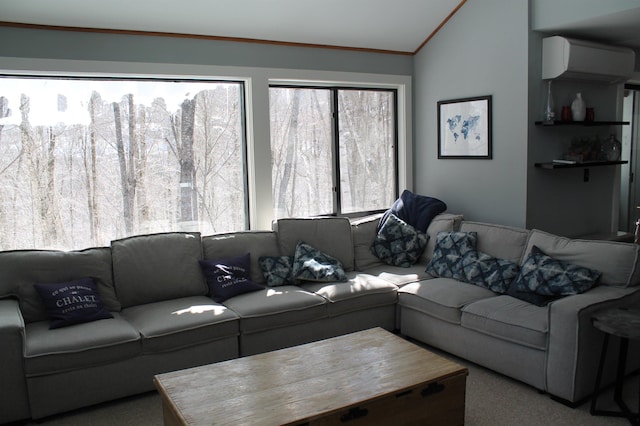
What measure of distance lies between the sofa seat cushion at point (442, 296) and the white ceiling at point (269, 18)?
7.55 feet

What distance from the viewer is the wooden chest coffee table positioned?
2449 mm

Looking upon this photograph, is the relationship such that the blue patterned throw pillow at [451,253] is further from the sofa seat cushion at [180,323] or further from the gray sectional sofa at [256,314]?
the sofa seat cushion at [180,323]

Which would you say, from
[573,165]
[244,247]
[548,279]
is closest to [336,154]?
[244,247]

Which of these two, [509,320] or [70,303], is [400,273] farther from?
[70,303]

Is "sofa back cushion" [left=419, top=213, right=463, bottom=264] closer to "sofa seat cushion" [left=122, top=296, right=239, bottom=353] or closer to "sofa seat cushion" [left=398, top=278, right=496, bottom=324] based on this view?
"sofa seat cushion" [left=398, top=278, right=496, bottom=324]

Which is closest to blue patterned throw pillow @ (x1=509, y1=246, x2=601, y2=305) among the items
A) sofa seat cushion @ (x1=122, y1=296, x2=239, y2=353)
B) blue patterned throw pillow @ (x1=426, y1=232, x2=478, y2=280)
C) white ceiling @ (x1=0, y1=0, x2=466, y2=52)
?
blue patterned throw pillow @ (x1=426, y1=232, x2=478, y2=280)

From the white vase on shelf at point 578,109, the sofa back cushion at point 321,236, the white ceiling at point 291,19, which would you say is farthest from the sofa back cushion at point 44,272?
the white vase on shelf at point 578,109

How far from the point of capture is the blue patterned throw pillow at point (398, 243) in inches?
187

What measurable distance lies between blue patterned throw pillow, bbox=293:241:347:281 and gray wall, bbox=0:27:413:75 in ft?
5.38

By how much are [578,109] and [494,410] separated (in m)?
2.75

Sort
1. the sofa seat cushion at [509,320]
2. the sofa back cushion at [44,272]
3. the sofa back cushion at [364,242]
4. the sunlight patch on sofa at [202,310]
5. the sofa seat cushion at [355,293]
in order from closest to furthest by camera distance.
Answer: the sofa seat cushion at [509,320], the sofa back cushion at [44,272], the sunlight patch on sofa at [202,310], the sofa seat cushion at [355,293], the sofa back cushion at [364,242]

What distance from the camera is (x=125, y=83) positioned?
430cm

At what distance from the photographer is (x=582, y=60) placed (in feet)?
14.6

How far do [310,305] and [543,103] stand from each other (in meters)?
2.55
